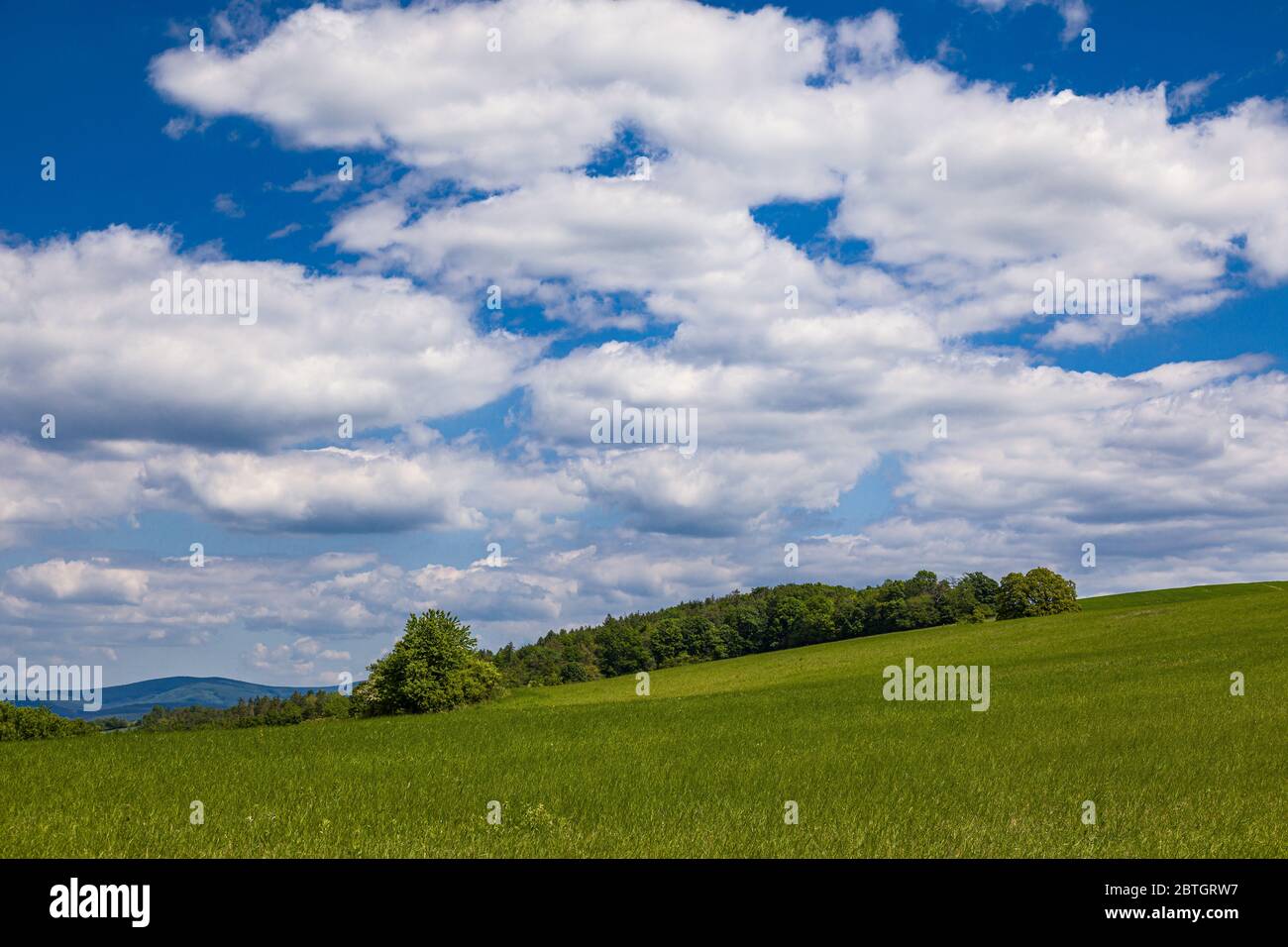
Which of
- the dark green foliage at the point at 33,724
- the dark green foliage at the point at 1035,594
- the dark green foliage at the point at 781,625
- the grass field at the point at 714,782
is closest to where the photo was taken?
the grass field at the point at 714,782

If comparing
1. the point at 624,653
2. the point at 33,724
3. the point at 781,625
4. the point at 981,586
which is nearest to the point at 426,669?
the point at 33,724

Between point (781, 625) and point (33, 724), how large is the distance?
91.4 meters

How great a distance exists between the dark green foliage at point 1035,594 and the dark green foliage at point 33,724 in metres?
102

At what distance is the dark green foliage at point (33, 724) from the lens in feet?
251

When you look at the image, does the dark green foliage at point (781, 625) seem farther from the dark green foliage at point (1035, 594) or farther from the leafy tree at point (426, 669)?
the leafy tree at point (426, 669)

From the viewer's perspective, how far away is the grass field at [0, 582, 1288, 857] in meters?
13.6

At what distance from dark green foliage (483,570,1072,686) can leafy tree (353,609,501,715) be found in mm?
66180

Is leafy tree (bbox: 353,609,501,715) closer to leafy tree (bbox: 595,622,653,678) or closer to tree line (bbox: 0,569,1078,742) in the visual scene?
tree line (bbox: 0,569,1078,742)

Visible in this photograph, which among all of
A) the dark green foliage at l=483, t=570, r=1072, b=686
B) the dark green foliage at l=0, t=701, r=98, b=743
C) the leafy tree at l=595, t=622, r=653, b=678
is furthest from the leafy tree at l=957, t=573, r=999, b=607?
the dark green foliage at l=0, t=701, r=98, b=743

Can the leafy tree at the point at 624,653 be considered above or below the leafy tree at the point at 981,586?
below

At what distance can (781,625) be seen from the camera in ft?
444

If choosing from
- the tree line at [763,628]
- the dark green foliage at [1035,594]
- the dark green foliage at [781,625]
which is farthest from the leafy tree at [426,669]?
the dark green foliage at [1035,594]

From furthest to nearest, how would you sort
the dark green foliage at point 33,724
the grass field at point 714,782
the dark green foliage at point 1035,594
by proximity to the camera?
the dark green foliage at point 1035,594 → the dark green foliage at point 33,724 → the grass field at point 714,782
